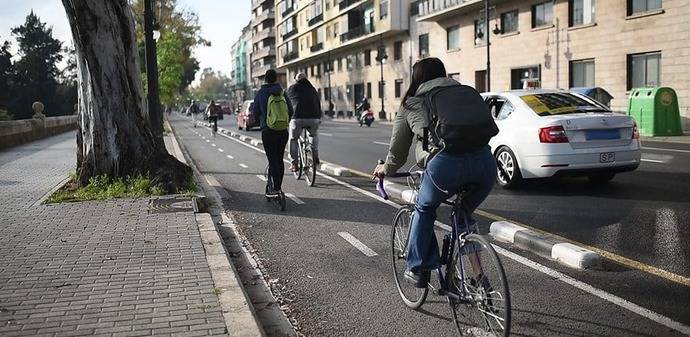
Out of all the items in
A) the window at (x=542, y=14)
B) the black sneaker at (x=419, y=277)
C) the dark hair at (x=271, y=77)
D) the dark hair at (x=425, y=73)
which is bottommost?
the black sneaker at (x=419, y=277)

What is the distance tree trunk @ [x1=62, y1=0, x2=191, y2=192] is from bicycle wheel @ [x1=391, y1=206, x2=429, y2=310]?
19.7 feet

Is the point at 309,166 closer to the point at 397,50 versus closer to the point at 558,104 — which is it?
the point at 558,104

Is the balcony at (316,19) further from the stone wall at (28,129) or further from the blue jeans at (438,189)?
the blue jeans at (438,189)

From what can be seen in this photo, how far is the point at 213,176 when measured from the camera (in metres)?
13.3

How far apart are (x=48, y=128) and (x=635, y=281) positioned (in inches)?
1219

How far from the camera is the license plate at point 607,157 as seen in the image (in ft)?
29.7

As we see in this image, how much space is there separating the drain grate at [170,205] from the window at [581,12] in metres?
24.3

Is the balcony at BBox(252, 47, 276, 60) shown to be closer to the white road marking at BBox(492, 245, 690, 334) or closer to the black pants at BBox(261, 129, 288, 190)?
the black pants at BBox(261, 129, 288, 190)

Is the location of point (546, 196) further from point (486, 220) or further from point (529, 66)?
point (529, 66)

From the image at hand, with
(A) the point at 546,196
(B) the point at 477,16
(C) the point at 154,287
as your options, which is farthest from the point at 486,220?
(B) the point at 477,16

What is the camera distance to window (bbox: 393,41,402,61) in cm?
5041

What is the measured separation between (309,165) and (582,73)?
71.9 ft

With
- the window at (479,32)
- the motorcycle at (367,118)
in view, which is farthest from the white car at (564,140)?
the motorcycle at (367,118)

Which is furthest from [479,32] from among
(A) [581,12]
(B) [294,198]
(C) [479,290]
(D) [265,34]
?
(D) [265,34]
